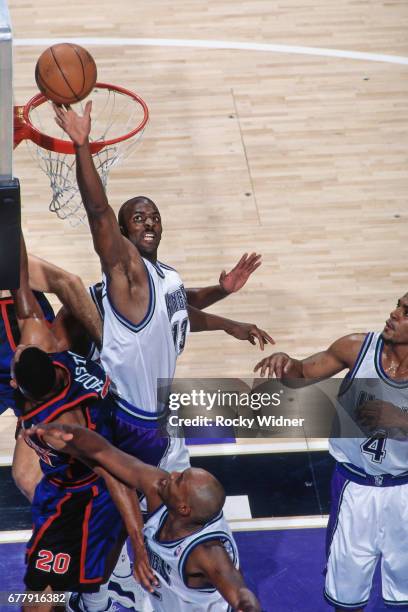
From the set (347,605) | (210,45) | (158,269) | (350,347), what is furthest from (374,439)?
(210,45)

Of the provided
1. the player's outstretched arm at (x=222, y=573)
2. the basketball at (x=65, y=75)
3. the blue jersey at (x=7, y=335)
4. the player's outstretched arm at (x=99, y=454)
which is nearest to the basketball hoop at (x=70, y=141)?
the basketball at (x=65, y=75)

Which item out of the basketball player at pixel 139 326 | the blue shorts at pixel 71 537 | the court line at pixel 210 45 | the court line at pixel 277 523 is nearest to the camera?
the blue shorts at pixel 71 537

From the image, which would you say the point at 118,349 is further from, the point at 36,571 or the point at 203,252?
the point at 203,252

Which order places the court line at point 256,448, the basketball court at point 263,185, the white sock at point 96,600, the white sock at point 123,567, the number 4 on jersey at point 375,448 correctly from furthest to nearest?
the court line at point 256,448, the basketball court at point 263,185, the white sock at point 123,567, the white sock at point 96,600, the number 4 on jersey at point 375,448

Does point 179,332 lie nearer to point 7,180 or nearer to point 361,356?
point 361,356

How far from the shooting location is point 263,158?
1030cm

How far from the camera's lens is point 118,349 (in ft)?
20.3

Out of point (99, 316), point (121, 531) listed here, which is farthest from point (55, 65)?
point (121, 531)

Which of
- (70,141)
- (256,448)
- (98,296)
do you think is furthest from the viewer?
(256,448)

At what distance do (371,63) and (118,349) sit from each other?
614 cm

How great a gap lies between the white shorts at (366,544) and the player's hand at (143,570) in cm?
115

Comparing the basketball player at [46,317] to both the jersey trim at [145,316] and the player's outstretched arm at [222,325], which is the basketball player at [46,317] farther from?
the player's outstretched arm at [222,325]

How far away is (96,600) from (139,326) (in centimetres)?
143

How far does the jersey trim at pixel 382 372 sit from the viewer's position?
5953 millimetres
